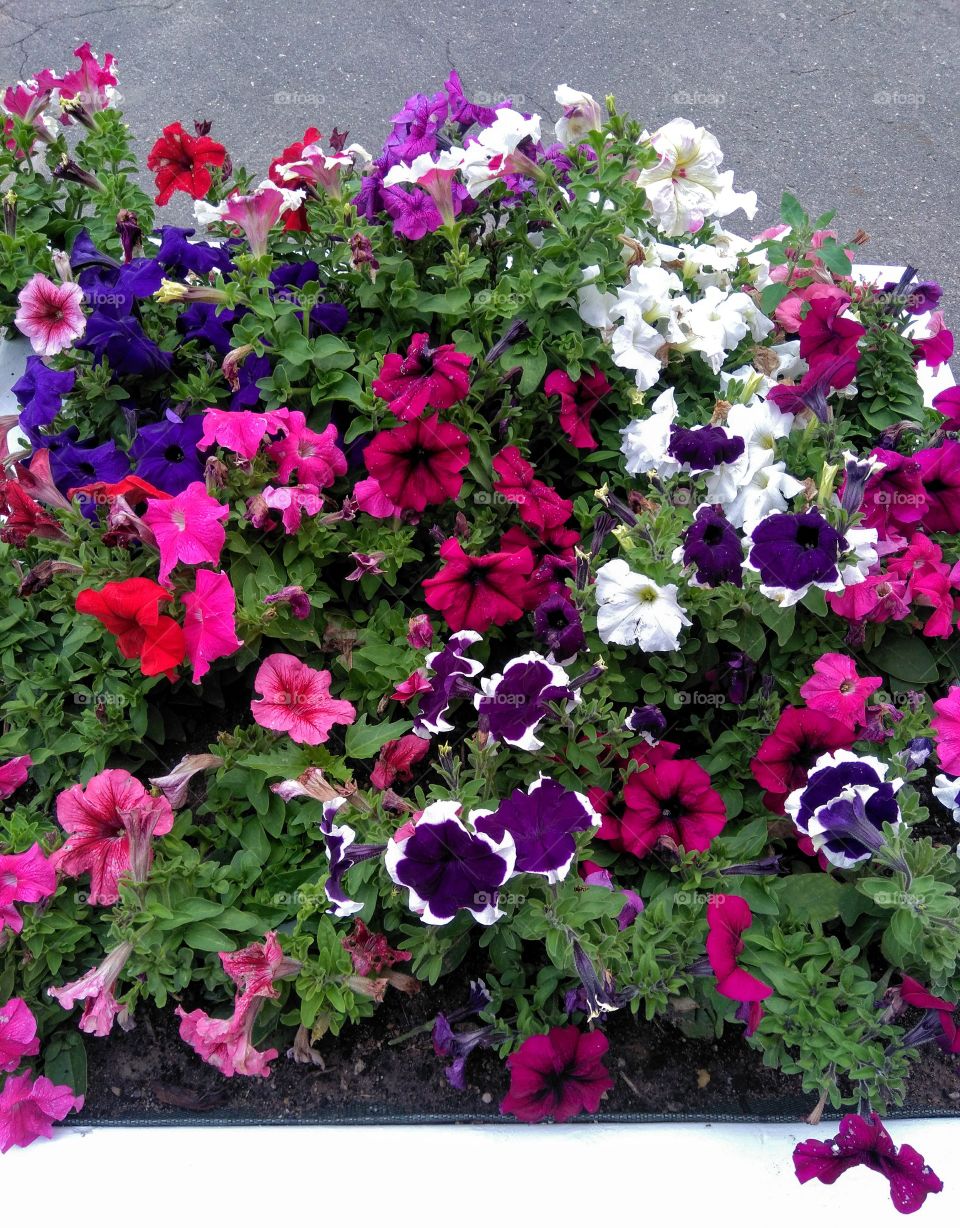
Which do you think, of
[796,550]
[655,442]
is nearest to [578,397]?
[655,442]

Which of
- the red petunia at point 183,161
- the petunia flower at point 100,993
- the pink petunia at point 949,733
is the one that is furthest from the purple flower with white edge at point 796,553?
the red petunia at point 183,161

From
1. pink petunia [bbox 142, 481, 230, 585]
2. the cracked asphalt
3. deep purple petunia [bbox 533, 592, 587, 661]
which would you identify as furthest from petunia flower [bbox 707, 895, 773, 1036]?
the cracked asphalt

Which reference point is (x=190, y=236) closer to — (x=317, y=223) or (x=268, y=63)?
(x=317, y=223)

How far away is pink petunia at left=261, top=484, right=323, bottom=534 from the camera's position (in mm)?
1880

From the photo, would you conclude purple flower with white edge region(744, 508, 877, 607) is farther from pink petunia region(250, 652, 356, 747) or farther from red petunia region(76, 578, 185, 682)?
red petunia region(76, 578, 185, 682)

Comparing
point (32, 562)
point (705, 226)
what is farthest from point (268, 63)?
point (32, 562)

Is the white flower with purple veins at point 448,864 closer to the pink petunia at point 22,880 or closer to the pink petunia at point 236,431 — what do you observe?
the pink petunia at point 22,880

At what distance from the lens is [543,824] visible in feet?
5.10

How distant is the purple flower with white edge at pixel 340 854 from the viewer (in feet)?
5.25

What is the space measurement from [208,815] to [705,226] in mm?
1746

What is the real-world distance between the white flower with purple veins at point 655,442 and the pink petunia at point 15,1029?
4.57ft

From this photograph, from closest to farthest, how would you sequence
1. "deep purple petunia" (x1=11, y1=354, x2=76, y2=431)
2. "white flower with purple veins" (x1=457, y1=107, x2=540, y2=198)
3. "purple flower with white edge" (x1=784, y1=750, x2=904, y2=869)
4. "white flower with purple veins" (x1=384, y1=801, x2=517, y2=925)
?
"white flower with purple veins" (x1=384, y1=801, x2=517, y2=925) → "purple flower with white edge" (x1=784, y1=750, x2=904, y2=869) → "white flower with purple veins" (x1=457, y1=107, x2=540, y2=198) → "deep purple petunia" (x1=11, y1=354, x2=76, y2=431)

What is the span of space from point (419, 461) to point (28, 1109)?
1.25 metres

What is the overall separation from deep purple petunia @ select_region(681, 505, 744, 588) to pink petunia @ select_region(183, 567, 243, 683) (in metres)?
0.76
